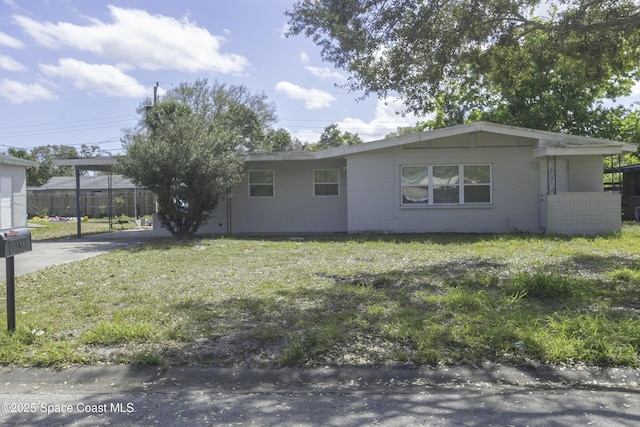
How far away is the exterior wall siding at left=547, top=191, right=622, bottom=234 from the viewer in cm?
1453

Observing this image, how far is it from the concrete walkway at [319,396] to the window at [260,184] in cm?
1382

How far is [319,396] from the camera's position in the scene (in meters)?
3.88

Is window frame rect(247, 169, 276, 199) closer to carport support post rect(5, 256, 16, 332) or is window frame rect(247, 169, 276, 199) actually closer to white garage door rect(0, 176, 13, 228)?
white garage door rect(0, 176, 13, 228)

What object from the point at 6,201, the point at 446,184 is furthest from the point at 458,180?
the point at 6,201

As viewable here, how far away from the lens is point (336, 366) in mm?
4391

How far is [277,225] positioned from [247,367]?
45.2 ft

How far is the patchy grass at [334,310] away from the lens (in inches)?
181

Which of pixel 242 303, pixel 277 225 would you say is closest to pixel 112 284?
pixel 242 303

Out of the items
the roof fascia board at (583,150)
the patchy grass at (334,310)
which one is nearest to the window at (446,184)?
the roof fascia board at (583,150)

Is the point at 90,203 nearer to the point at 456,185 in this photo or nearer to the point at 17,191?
the point at 17,191

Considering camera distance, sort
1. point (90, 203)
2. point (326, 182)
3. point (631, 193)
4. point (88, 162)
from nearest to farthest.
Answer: point (88, 162) < point (326, 182) < point (631, 193) < point (90, 203)

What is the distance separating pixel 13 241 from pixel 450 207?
42.5 feet

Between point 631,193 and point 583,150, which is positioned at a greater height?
point 583,150

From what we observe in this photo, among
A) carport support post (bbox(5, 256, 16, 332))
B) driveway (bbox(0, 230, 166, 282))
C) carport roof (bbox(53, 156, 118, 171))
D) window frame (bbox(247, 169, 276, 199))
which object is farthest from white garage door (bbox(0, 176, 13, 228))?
carport support post (bbox(5, 256, 16, 332))
